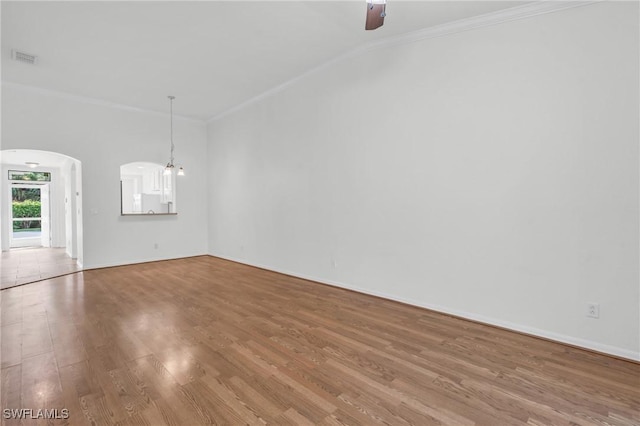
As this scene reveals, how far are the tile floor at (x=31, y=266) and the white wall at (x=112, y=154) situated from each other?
51 cm

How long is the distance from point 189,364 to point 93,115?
5.58 metres

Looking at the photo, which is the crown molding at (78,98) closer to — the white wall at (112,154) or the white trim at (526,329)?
the white wall at (112,154)

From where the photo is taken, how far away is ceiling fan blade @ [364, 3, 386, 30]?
72.6 inches

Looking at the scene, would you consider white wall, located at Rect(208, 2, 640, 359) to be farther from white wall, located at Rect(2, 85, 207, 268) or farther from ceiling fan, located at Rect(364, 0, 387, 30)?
white wall, located at Rect(2, 85, 207, 268)

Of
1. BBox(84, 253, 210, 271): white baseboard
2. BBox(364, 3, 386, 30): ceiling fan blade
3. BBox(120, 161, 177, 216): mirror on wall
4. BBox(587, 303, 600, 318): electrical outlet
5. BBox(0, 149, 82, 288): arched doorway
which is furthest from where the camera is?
BBox(0, 149, 82, 288): arched doorway

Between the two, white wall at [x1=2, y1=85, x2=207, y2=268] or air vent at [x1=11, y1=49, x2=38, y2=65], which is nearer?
air vent at [x1=11, y1=49, x2=38, y2=65]

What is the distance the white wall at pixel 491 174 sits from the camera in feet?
A: 8.07

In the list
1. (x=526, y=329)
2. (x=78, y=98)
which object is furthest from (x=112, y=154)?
(x=526, y=329)

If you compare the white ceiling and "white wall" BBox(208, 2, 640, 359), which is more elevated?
the white ceiling

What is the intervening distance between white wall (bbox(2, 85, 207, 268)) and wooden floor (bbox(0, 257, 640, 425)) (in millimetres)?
2380

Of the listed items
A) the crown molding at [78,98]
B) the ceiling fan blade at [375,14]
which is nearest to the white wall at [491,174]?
the ceiling fan blade at [375,14]

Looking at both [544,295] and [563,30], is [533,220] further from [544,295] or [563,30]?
[563,30]

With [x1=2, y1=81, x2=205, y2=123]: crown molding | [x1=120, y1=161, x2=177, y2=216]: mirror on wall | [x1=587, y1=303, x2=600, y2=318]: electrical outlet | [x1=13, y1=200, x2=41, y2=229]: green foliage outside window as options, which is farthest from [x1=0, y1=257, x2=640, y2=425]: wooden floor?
[x1=13, y1=200, x2=41, y2=229]: green foliage outside window

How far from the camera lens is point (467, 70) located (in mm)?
3133
